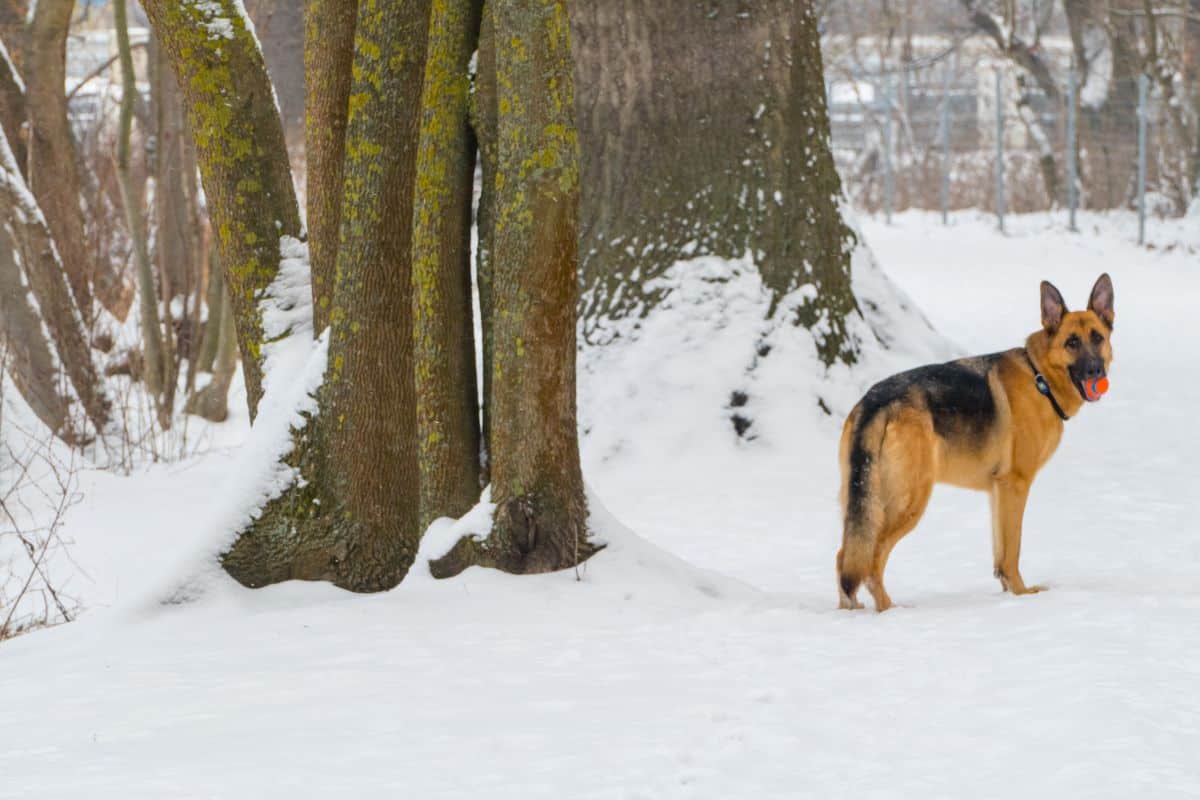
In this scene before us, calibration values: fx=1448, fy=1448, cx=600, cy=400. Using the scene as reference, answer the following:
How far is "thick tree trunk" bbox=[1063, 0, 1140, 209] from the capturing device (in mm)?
27250

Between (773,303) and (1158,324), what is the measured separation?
819 cm

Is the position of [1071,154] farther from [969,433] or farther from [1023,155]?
[969,433]

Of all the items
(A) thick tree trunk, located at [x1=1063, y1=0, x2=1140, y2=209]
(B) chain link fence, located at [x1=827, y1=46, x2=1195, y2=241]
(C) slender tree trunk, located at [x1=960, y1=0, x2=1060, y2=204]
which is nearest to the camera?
(B) chain link fence, located at [x1=827, y1=46, x2=1195, y2=241]

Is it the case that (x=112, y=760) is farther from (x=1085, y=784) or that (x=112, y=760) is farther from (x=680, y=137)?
(x=680, y=137)

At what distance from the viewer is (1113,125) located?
89.9ft

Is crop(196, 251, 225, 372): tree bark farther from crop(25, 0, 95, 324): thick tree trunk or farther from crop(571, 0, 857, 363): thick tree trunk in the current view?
crop(571, 0, 857, 363): thick tree trunk

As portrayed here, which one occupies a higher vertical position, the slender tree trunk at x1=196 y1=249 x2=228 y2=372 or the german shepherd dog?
the slender tree trunk at x1=196 y1=249 x2=228 y2=372

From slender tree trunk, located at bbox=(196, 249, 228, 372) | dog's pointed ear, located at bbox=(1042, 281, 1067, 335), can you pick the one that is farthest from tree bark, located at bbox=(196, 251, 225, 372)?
dog's pointed ear, located at bbox=(1042, 281, 1067, 335)

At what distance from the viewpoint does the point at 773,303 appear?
10.1m

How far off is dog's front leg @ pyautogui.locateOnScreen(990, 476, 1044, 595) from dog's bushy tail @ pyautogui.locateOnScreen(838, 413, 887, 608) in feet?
2.19

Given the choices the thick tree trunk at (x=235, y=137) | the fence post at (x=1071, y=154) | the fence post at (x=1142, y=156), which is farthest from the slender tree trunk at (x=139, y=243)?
the fence post at (x=1071, y=154)

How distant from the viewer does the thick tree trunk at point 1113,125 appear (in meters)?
27.2

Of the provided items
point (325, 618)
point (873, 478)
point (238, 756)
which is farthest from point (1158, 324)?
point (238, 756)

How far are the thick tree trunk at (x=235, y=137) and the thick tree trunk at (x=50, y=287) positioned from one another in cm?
517
